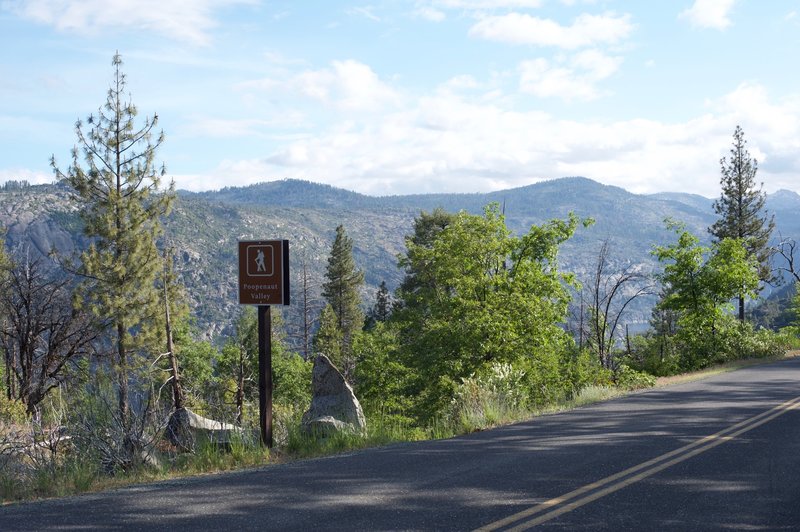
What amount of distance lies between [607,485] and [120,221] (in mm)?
33058

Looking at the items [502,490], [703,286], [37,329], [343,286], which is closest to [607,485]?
[502,490]

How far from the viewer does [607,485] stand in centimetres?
717

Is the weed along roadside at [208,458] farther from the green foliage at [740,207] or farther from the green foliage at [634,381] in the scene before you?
the green foliage at [740,207]

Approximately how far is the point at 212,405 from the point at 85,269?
89.8ft

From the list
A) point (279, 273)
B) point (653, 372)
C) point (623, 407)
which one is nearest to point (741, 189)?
point (653, 372)

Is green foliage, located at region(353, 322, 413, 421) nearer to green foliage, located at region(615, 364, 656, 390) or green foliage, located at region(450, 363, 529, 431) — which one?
green foliage, located at region(615, 364, 656, 390)

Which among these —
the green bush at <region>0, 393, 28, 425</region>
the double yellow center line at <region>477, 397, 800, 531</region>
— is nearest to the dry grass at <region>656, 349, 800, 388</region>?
the double yellow center line at <region>477, 397, 800, 531</region>

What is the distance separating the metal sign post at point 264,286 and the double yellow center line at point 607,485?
4724mm

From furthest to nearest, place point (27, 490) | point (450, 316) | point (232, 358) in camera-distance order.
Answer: point (232, 358) → point (450, 316) → point (27, 490)

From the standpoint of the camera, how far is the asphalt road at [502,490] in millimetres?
5891

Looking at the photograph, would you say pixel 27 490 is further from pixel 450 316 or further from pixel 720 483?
pixel 450 316

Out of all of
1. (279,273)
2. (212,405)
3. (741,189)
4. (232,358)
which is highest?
(741,189)

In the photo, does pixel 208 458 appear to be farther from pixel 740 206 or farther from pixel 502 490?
pixel 740 206

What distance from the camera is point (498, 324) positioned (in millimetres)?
24922
